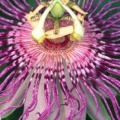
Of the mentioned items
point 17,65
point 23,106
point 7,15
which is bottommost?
point 23,106

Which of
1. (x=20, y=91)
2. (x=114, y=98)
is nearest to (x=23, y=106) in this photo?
(x=20, y=91)

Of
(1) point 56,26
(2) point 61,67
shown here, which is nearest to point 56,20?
(1) point 56,26

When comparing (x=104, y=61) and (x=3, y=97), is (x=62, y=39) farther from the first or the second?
(x=3, y=97)

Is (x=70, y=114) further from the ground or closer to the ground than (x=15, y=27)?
closer to the ground

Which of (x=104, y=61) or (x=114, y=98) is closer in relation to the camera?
(x=114, y=98)

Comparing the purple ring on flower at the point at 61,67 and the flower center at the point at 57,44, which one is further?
the flower center at the point at 57,44

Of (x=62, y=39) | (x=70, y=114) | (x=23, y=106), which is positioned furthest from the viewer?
(x=62, y=39)

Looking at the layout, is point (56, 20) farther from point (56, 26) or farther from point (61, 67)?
point (61, 67)
